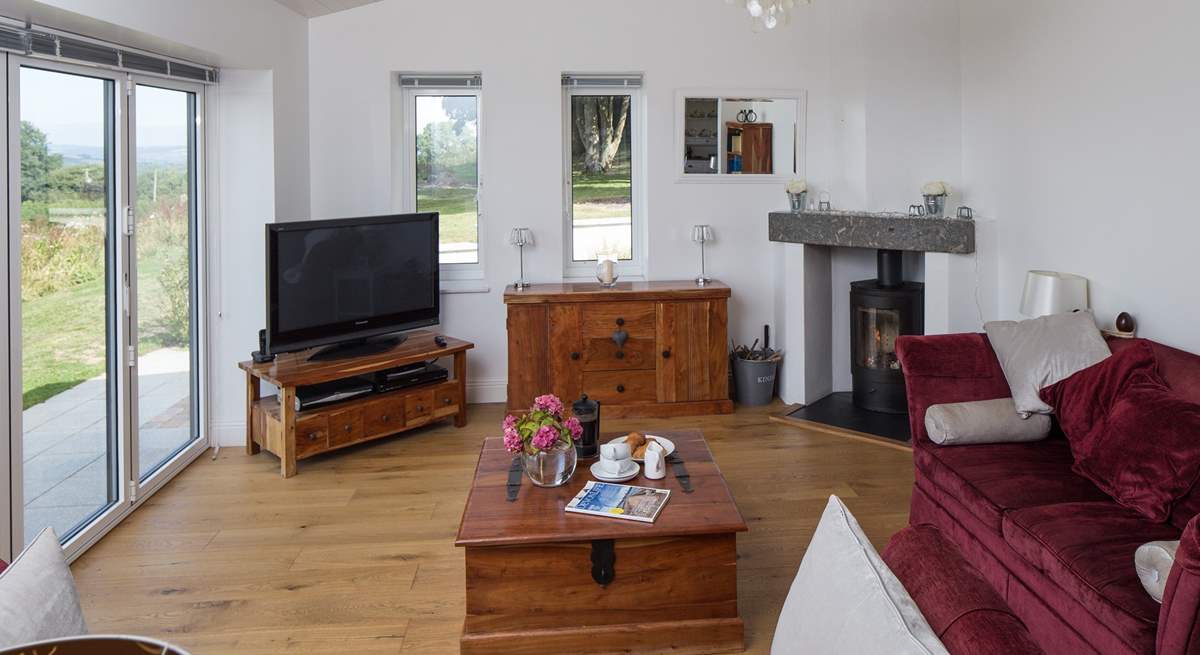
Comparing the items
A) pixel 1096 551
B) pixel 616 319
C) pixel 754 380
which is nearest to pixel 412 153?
pixel 616 319

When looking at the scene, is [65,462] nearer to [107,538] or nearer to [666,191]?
[107,538]

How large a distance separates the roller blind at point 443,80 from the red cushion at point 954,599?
467cm

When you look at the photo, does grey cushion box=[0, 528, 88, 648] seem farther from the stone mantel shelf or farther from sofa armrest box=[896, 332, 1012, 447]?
the stone mantel shelf

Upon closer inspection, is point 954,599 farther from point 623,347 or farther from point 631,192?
point 631,192

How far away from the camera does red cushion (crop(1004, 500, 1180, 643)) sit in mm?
2025

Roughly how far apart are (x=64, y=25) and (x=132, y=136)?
70 cm

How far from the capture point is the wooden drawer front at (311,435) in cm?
432

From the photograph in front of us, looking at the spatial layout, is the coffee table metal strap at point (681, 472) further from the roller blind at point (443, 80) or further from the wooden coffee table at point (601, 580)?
the roller blind at point (443, 80)

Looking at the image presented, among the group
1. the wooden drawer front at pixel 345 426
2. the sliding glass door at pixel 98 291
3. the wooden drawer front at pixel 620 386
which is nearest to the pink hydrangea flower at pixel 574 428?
the sliding glass door at pixel 98 291

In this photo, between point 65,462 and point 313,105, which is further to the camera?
point 313,105

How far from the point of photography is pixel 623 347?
17.2ft

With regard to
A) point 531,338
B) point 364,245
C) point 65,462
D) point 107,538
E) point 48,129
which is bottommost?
point 107,538

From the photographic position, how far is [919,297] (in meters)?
5.17

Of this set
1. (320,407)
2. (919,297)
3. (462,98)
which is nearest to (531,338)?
(320,407)
